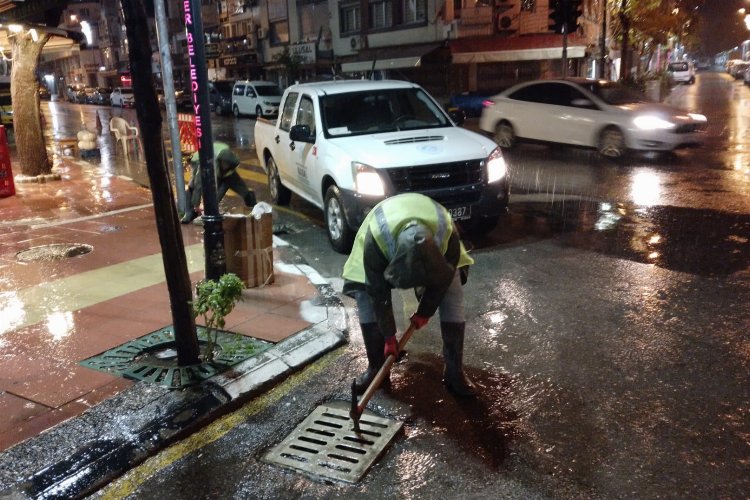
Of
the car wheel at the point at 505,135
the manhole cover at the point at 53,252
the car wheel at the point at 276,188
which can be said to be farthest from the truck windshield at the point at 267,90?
the manhole cover at the point at 53,252

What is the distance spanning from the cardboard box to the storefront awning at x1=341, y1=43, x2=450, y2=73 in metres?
21.8

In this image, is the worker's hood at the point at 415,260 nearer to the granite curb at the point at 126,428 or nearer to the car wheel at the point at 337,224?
the granite curb at the point at 126,428

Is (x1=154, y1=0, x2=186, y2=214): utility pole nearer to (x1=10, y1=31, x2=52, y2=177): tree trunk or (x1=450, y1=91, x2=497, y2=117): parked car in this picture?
(x1=10, y1=31, x2=52, y2=177): tree trunk

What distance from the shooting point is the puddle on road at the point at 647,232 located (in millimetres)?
6855

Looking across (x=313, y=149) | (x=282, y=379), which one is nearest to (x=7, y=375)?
(x=282, y=379)

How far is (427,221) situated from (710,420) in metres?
2.09

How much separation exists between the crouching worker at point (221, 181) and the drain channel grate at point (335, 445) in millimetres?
4764

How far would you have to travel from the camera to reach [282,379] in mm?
4613

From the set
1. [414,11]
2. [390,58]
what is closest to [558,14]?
[390,58]

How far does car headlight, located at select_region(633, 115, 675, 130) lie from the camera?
498 inches

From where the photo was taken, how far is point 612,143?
13117mm

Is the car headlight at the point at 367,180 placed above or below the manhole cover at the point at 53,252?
above

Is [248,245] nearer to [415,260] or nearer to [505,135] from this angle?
[415,260]

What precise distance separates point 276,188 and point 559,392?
6977mm
